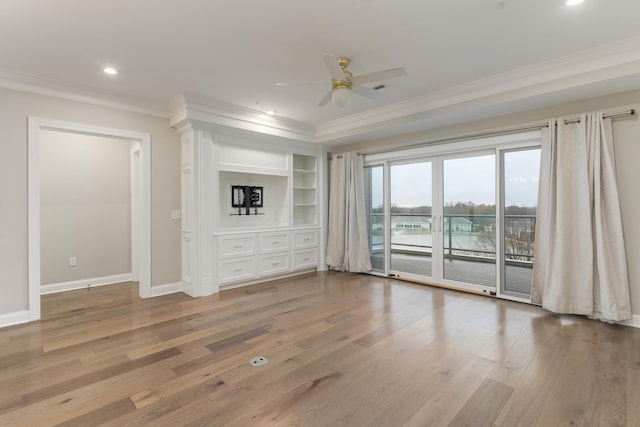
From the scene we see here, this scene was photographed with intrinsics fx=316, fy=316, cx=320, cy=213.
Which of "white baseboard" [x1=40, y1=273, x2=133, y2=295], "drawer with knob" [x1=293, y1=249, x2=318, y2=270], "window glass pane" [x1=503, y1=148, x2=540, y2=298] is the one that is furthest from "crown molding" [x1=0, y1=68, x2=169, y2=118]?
"window glass pane" [x1=503, y1=148, x2=540, y2=298]

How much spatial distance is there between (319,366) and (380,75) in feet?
8.20

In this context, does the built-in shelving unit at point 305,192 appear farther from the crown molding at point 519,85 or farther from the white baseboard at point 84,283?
the white baseboard at point 84,283

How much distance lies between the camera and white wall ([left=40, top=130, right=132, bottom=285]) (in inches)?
189

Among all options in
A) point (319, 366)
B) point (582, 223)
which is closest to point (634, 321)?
point (582, 223)

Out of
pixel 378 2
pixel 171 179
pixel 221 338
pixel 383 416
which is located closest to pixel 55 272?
pixel 171 179

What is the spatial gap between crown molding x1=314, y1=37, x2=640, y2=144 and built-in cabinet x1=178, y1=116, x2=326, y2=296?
1.65m

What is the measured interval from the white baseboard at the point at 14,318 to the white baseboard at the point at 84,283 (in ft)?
4.65

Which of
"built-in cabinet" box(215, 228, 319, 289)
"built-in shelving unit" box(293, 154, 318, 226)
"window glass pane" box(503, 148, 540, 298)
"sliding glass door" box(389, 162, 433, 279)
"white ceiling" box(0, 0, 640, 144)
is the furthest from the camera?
"built-in shelving unit" box(293, 154, 318, 226)

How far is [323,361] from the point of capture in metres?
2.60

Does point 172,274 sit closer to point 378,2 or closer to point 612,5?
point 378,2

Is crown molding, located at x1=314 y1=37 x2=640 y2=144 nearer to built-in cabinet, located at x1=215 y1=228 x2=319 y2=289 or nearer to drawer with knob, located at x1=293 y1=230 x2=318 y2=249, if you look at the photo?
drawer with knob, located at x1=293 y1=230 x2=318 y2=249

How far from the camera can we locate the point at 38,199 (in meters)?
3.62

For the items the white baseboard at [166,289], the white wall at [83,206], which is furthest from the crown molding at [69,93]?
the white baseboard at [166,289]

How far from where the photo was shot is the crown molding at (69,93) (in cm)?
340
